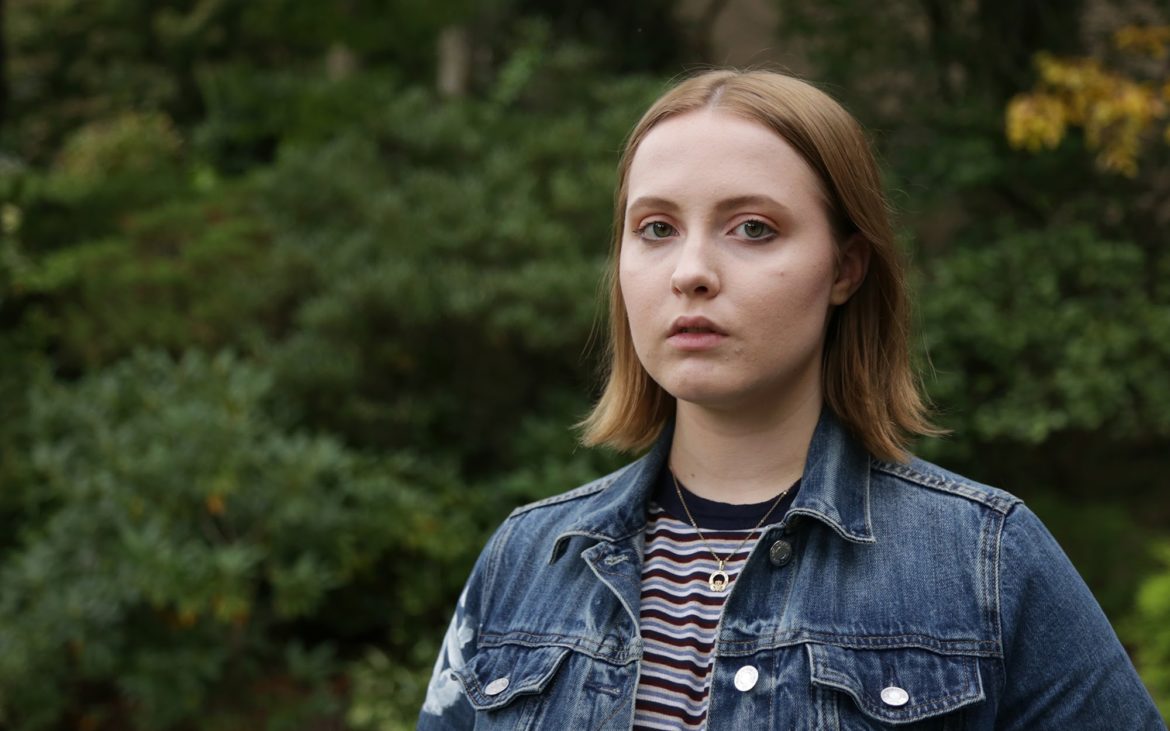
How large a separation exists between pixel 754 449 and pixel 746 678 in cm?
32

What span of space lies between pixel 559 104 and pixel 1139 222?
10.3 ft

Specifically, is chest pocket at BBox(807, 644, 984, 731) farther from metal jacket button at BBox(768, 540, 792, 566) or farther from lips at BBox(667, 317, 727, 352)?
lips at BBox(667, 317, 727, 352)

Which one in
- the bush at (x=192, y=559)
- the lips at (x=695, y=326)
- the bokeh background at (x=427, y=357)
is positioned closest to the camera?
the lips at (x=695, y=326)

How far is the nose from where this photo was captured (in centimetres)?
158

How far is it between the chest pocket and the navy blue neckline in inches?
8.7

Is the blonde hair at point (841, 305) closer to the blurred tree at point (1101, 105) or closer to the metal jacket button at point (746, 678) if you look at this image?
the metal jacket button at point (746, 678)

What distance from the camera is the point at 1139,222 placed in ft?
20.1


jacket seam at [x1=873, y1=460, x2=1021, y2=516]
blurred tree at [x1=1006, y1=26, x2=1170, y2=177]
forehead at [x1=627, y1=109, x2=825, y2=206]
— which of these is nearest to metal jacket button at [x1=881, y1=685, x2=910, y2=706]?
jacket seam at [x1=873, y1=460, x2=1021, y2=516]

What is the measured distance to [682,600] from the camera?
1661 millimetres

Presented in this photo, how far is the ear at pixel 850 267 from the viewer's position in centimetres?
172

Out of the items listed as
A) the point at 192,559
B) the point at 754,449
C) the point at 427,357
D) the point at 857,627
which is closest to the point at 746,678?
the point at 857,627

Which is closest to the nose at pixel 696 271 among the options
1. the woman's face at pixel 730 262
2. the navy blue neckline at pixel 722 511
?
the woman's face at pixel 730 262

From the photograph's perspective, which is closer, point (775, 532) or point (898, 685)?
point (898, 685)

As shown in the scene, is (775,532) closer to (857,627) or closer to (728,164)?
(857,627)
